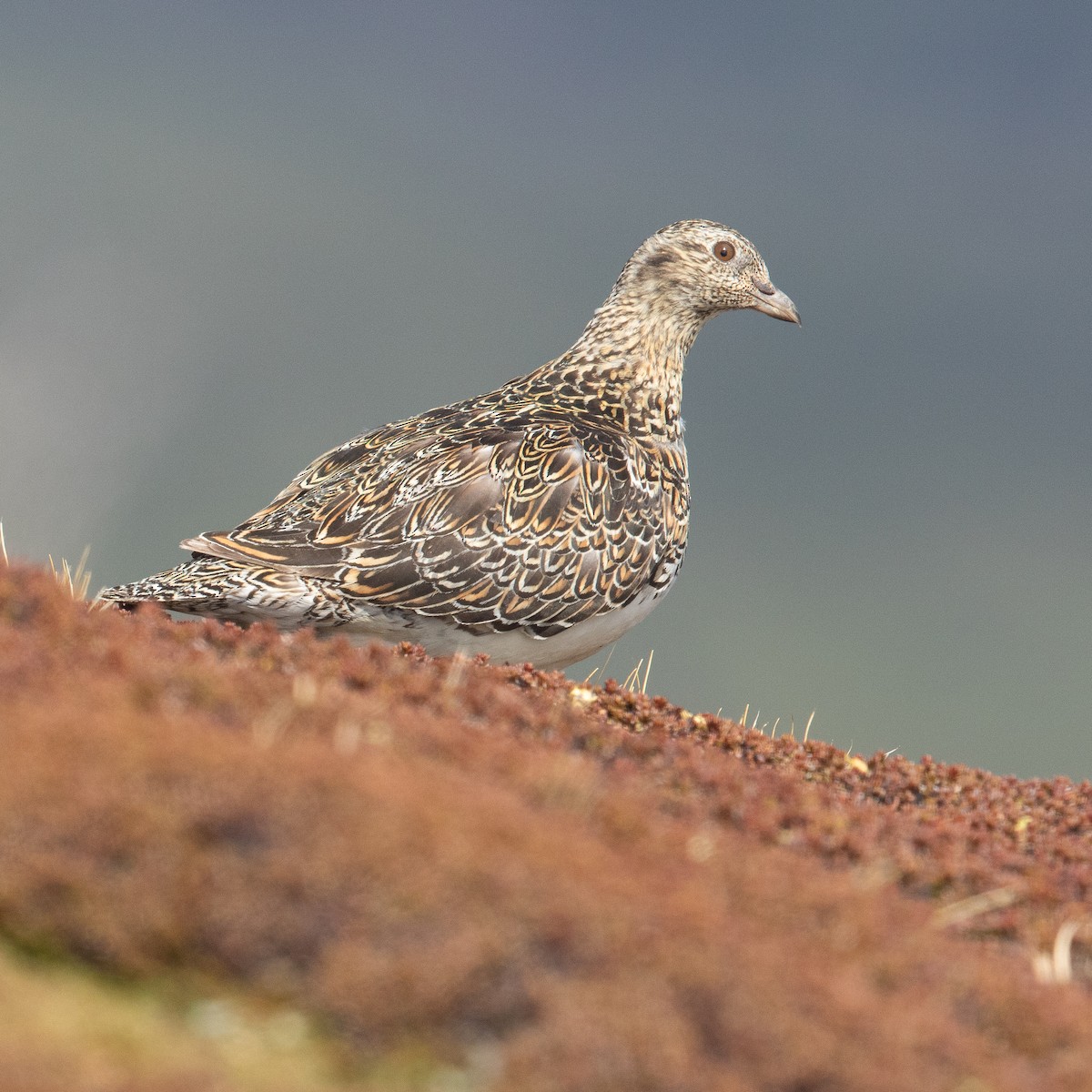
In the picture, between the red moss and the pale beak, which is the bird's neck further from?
the red moss

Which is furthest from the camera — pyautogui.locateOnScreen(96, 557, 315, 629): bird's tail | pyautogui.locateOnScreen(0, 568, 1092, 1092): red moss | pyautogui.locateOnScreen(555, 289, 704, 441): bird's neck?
pyautogui.locateOnScreen(555, 289, 704, 441): bird's neck

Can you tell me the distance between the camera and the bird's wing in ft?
34.7

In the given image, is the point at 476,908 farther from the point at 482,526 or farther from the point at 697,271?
the point at 697,271

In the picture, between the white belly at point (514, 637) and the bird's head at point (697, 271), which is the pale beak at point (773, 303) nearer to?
→ the bird's head at point (697, 271)

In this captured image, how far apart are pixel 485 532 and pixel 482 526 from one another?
0.05 m

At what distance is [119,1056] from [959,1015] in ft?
8.62

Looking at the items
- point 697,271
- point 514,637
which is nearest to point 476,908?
point 514,637

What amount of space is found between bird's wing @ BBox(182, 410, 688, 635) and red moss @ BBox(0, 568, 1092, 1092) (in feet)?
14.9

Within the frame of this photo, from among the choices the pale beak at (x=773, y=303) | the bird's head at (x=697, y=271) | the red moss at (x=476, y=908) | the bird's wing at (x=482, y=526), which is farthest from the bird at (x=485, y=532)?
the red moss at (x=476, y=908)

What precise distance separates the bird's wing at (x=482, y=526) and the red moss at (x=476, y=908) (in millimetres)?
4547

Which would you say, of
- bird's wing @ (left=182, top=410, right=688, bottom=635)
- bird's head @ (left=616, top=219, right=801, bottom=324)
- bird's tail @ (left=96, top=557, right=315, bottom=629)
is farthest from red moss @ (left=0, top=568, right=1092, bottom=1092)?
bird's head @ (left=616, top=219, right=801, bottom=324)

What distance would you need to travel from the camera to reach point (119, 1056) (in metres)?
4.09

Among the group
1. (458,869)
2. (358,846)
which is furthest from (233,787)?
(458,869)

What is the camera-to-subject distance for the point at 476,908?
442cm
